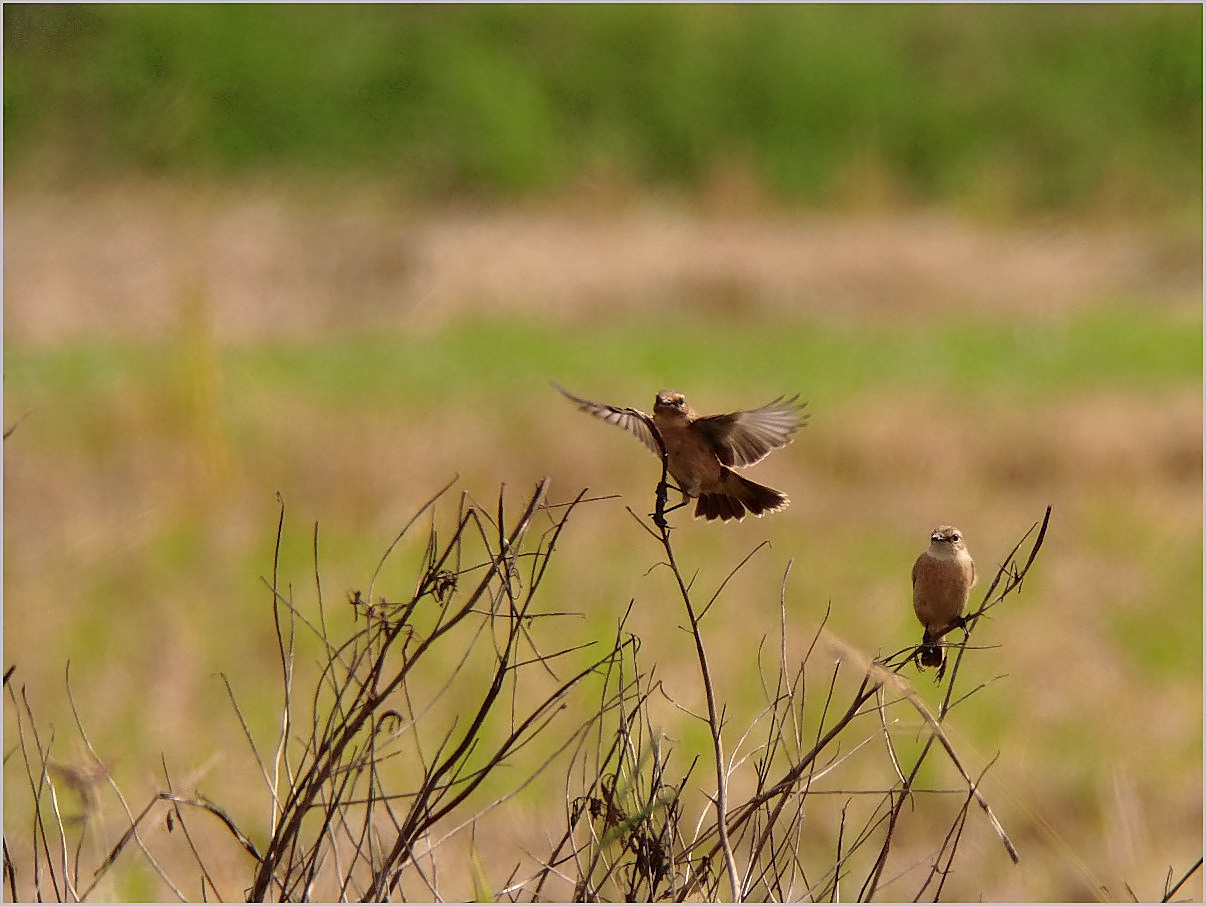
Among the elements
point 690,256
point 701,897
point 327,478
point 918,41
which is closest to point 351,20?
point 690,256

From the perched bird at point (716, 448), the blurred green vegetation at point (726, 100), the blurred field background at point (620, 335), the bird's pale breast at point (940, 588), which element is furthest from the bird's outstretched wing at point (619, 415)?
the blurred green vegetation at point (726, 100)

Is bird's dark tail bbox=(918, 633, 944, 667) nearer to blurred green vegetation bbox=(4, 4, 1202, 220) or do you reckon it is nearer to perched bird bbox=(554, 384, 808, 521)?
perched bird bbox=(554, 384, 808, 521)

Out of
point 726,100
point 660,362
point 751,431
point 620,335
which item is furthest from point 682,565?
point 726,100

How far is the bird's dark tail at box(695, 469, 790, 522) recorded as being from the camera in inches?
74.1

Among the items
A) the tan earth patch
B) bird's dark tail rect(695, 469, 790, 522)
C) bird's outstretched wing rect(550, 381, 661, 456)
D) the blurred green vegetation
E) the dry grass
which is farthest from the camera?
the blurred green vegetation

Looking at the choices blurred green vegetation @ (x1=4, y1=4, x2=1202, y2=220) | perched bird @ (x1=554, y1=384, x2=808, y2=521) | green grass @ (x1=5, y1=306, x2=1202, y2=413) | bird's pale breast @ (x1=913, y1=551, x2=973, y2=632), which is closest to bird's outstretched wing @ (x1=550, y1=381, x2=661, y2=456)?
perched bird @ (x1=554, y1=384, x2=808, y2=521)

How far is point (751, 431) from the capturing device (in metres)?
1.81

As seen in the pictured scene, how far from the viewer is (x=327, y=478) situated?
9.37 metres

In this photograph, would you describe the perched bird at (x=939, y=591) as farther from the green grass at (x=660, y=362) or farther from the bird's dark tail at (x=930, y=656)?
the green grass at (x=660, y=362)

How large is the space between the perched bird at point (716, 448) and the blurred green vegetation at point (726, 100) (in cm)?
1409

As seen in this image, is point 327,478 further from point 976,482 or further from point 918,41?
point 918,41

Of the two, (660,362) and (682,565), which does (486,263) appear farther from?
(682,565)

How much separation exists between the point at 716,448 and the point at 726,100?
667 inches

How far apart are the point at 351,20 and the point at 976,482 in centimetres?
1036
